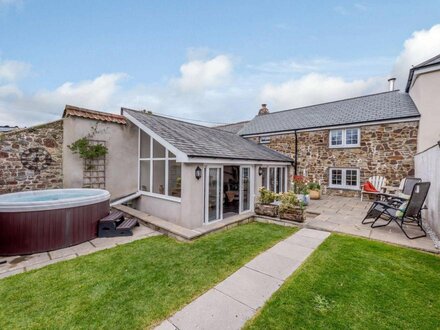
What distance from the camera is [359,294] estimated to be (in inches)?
133

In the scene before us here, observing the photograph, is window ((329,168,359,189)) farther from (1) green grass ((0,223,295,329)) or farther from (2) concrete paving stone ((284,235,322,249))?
(1) green grass ((0,223,295,329))

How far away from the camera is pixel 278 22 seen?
9.75 metres

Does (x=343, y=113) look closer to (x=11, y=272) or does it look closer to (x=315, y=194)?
(x=315, y=194)

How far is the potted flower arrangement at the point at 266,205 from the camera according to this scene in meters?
7.93

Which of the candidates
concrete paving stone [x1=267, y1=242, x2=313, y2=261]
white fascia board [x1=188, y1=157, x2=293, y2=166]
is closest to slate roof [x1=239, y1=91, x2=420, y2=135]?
white fascia board [x1=188, y1=157, x2=293, y2=166]

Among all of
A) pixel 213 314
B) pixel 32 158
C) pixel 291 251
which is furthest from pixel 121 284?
pixel 32 158

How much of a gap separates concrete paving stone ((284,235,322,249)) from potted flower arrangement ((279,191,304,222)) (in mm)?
1302

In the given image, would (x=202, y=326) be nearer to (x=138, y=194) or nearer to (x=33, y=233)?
(x=33, y=233)

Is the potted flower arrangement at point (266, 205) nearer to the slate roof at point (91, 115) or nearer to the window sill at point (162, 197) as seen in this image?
the window sill at point (162, 197)

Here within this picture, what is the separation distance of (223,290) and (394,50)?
13.9 m

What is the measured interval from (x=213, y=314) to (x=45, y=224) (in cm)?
497

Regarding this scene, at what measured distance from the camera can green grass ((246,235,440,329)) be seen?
2764 mm

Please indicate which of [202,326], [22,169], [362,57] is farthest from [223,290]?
[362,57]

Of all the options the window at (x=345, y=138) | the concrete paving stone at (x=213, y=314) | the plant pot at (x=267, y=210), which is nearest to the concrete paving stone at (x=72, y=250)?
the concrete paving stone at (x=213, y=314)
